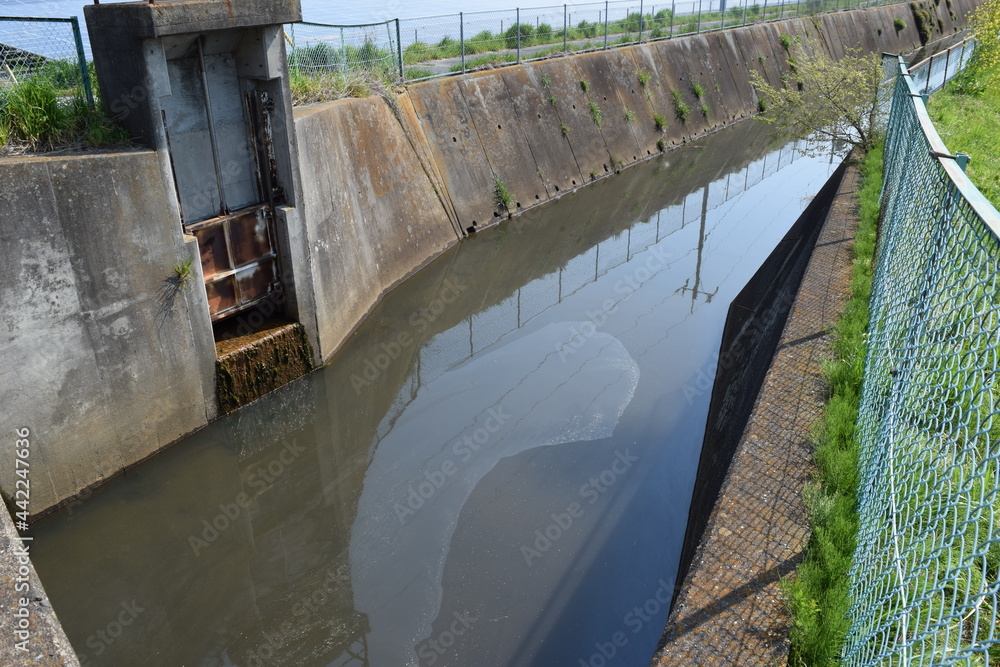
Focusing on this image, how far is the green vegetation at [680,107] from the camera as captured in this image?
2111cm

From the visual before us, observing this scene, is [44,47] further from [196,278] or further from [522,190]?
[522,190]

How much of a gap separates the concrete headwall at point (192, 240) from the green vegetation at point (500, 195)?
3.8 inches

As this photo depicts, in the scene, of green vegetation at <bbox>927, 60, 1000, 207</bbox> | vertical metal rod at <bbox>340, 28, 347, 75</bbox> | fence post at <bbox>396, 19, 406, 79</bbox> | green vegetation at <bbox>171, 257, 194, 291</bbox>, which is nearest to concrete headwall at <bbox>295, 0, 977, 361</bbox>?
fence post at <bbox>396, 19, 406, 79</bbox>

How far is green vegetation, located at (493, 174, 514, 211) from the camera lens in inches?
580

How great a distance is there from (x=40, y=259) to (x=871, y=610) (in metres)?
6.54

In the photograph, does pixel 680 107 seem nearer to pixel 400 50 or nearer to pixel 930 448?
pixel 400 50

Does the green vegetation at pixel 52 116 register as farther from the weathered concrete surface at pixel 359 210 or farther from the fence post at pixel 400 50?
the fence post at pixel 400 50

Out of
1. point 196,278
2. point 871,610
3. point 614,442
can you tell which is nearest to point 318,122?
point 196,278

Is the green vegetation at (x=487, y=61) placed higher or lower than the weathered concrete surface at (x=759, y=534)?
higher

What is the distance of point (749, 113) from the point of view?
2486 centimetres

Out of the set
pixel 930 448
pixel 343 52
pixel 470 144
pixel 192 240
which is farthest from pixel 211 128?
pixel 930 448

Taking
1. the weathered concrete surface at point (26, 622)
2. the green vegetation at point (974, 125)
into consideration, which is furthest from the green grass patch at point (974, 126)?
the weathered concrete surface at point (26, 622)

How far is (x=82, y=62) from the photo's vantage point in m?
7.20

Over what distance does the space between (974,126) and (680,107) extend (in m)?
9.91
